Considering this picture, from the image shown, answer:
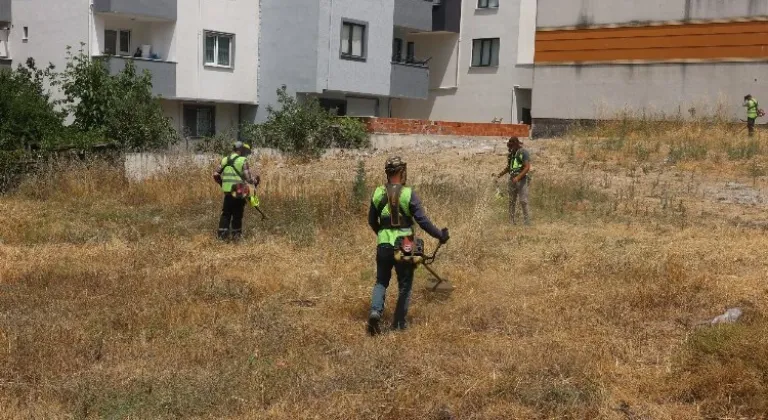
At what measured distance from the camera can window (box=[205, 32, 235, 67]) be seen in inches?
1133

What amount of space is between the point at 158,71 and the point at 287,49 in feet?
15.8

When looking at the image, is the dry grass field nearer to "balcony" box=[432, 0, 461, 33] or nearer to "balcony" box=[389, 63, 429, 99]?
"balcony" box=[389, 63, 429, 99]

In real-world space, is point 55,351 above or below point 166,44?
below

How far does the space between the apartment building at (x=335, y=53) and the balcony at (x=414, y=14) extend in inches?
1.4

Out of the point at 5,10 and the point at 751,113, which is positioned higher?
the point at 5,10

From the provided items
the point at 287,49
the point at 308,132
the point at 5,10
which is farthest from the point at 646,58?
the point at 5,10

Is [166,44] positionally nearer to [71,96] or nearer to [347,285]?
[71,96]

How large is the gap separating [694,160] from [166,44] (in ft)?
53.0

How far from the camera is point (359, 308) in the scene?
9117 mm

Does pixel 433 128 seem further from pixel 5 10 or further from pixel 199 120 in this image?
pixel 5 10

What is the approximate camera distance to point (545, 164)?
2161 centimetres

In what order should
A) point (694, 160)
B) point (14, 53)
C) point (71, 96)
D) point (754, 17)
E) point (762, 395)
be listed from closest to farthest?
1. point (762, 395)
2. point (694, 160)
3. point (71, 96)
4. point (754, 17)
5. point (14, 53)

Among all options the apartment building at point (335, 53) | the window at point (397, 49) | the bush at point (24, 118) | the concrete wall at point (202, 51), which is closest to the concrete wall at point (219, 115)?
the concrete wall at point (202, 51)

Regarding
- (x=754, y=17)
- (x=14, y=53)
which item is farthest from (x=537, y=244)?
(x=14, y=53)
